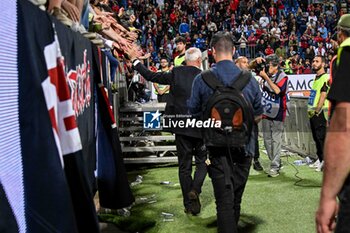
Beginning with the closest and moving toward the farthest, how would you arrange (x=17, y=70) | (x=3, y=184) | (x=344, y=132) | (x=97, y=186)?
(x=3, y=184) → (x=17, y=70) → (x=344, y=132) → (x=97, y=186)

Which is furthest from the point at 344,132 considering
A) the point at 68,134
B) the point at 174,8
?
the point at 174,8

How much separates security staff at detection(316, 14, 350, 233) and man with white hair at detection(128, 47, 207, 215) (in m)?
3.94

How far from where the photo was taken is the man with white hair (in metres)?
6.23

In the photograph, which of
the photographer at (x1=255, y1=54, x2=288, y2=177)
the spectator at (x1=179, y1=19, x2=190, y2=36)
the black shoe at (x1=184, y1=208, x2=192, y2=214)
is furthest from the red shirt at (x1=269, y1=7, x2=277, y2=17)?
the black shoe at (x1=184, y1=208, x2=192, y2=214)

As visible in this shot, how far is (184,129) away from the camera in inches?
243

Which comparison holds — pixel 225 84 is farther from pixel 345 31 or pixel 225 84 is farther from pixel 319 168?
pixel 319 168

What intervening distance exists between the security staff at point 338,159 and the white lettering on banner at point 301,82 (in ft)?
54.9

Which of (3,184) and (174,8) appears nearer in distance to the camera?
(3,184)

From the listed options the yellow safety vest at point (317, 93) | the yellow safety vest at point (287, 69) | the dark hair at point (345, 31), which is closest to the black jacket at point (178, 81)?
the dark hair at point (345, 31)

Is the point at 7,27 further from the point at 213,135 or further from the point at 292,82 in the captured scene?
the point at 292,82

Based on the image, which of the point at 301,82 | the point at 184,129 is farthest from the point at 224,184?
the point at 301,82

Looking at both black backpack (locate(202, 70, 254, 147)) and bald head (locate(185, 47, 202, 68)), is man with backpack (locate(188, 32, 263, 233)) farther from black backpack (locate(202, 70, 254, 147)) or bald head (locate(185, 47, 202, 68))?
bald head (locate(185, 47, 202, 68))

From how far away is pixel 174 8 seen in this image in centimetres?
3058

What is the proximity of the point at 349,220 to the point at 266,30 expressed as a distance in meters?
26.9
